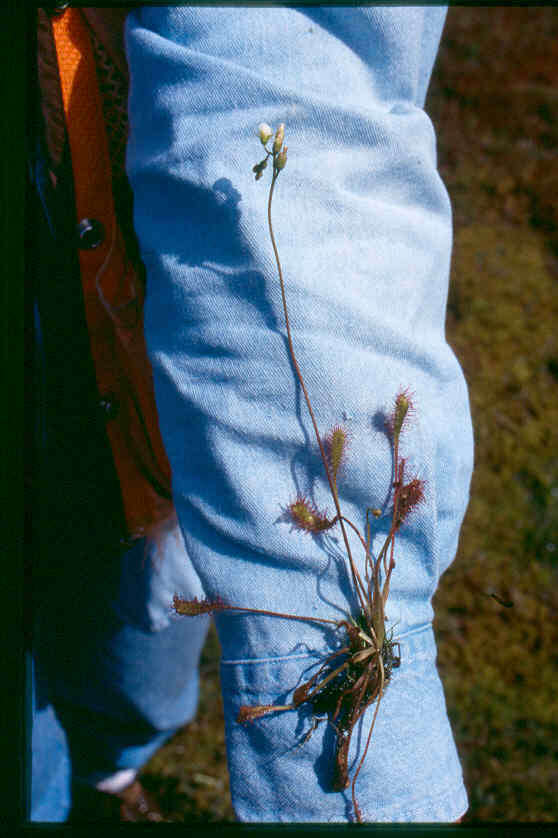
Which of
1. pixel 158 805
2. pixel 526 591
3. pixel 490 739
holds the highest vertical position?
pixel 526 591

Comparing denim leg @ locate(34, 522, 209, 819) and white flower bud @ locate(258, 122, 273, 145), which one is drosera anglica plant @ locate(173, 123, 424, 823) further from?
denim leg @ locate(34, 522, 209, 819)

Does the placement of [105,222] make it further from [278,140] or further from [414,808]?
[414,808]

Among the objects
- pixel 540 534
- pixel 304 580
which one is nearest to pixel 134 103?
pixel 304 580

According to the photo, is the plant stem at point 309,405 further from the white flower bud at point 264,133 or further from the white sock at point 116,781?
the white sock at point 116,781

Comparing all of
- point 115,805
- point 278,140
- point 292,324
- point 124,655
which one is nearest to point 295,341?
point 292,324

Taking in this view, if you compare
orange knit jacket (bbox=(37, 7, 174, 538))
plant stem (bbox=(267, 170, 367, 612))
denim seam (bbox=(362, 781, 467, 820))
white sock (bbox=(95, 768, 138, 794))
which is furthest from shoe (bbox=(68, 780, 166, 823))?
plant stem (bbox=(267, 170, 367, 612))

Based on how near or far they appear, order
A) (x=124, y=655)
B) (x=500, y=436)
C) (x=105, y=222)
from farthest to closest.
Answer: (x=500, y=436) → (x=124, y=655) → (x=105, y=222)

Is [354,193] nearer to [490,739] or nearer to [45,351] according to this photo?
[45,351]
